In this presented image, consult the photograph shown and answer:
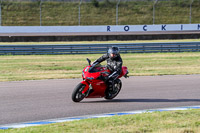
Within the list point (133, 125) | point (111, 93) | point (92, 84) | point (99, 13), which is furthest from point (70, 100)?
point (99, 13)

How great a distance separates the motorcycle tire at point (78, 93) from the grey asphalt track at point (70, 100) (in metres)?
0.14

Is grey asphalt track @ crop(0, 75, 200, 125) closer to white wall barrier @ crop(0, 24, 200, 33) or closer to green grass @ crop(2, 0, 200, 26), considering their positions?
white wall barrier @ crop(0, 24, 200, 33)

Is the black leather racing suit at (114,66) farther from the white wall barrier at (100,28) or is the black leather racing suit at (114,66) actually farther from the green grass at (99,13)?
the green grass at (99,13)

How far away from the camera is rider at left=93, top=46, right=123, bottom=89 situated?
31.4ft

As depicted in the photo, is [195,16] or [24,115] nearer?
[24,115]

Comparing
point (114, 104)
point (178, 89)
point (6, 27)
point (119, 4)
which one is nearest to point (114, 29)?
point (119, 4)

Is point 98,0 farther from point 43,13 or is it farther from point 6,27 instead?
point 6,27

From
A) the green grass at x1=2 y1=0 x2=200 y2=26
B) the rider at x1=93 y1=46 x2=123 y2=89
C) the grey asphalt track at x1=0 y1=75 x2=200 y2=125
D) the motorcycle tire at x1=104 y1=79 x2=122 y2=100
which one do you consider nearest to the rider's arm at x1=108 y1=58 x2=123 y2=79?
the rider at x1=93 y1=46 x2=123 y2=89

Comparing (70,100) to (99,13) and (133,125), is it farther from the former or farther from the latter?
(99,13)

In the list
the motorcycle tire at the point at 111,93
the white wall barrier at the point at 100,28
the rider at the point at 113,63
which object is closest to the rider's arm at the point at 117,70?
the rider at the point at 113,63

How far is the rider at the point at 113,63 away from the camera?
377 inches

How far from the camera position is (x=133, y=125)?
22.2ft

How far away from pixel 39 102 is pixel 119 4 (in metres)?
35.6

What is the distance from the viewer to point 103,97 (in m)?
10.5
